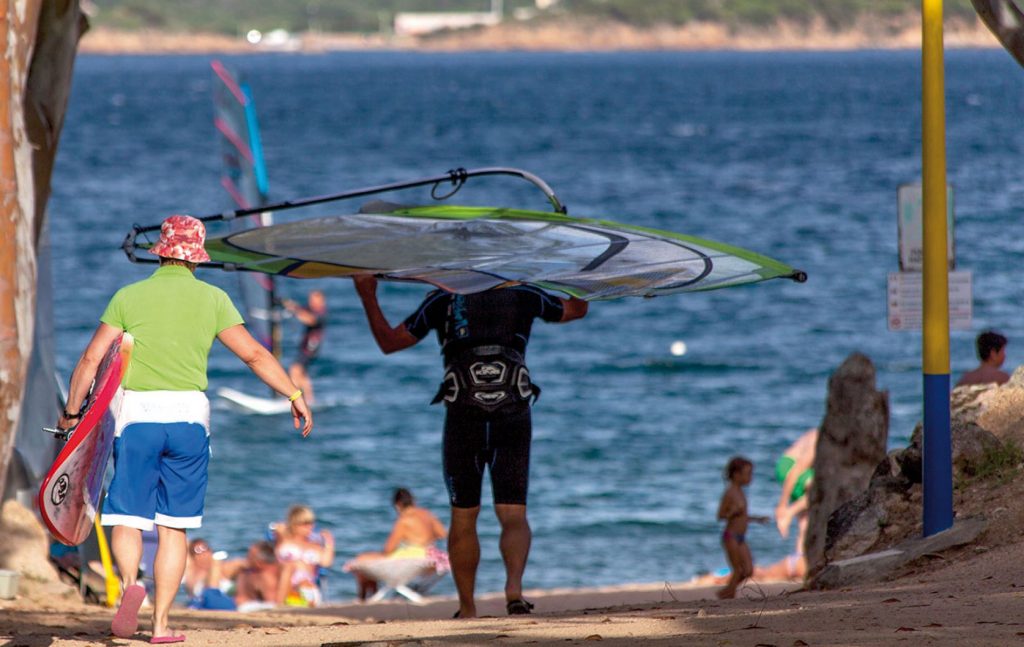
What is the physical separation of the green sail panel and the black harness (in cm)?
37

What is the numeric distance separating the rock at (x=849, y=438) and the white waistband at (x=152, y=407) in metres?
5.46

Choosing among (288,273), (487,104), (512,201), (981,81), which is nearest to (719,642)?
(288,273)

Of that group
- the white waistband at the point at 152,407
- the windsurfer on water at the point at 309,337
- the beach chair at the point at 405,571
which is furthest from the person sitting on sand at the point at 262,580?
the windsurfer on water at the point at 309,337

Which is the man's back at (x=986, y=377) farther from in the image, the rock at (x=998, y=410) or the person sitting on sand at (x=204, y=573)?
the person sitting on sand at (x=204, y=573)

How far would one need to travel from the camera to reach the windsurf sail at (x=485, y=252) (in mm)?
7617

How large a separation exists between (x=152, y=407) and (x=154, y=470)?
0.24 meters

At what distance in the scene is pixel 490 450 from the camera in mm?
7598

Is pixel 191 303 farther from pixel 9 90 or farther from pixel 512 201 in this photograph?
pixel 512 201

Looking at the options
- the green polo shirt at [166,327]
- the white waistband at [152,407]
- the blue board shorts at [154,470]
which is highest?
the green polo shirt at [166,327]

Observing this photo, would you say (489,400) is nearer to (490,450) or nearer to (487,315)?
(490,450)

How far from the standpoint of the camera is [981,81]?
122125mm

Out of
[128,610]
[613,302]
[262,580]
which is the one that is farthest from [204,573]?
[613,302]

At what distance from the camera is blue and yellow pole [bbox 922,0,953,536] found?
750cm

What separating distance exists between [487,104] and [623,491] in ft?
307
